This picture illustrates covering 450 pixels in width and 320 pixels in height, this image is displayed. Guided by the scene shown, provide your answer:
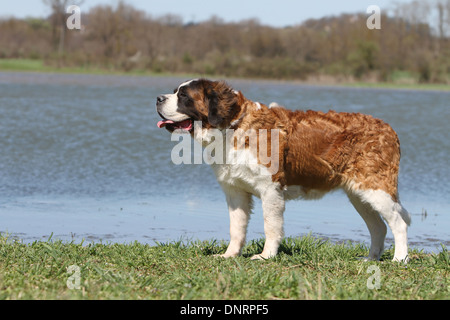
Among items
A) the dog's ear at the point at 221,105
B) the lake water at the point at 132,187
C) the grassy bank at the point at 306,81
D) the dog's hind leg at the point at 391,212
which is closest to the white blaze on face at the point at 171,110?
the dog's ear at the point at 221,105

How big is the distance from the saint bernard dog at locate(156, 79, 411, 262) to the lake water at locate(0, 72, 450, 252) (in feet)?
5.93

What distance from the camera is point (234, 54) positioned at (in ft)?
189

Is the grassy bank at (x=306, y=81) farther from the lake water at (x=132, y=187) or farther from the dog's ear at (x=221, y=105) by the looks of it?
the dog's ear at (x=221, y=105)

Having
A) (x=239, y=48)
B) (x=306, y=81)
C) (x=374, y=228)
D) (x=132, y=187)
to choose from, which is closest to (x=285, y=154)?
(x=374, y=228)

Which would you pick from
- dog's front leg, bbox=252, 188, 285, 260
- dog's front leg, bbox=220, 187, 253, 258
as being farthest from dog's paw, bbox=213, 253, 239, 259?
dog's front leg, bbox=252, 188, 285, 260

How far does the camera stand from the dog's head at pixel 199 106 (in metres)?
7.33

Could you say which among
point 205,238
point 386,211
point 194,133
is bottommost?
point 205,238

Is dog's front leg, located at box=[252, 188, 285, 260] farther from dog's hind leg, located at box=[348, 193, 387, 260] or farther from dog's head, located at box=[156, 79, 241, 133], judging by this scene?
dog's hind leg, located at box=[348, 193, 387, 260]

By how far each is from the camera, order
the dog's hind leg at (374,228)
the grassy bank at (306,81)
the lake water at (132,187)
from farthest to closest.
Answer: the grassy bank at (306,81) → the lake water at (132,187) → the dog's hind leg at (374,228)

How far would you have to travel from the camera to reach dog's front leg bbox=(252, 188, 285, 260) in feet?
24.4

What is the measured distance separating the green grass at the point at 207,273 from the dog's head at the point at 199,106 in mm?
1310

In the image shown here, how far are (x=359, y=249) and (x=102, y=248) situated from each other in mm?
2801
